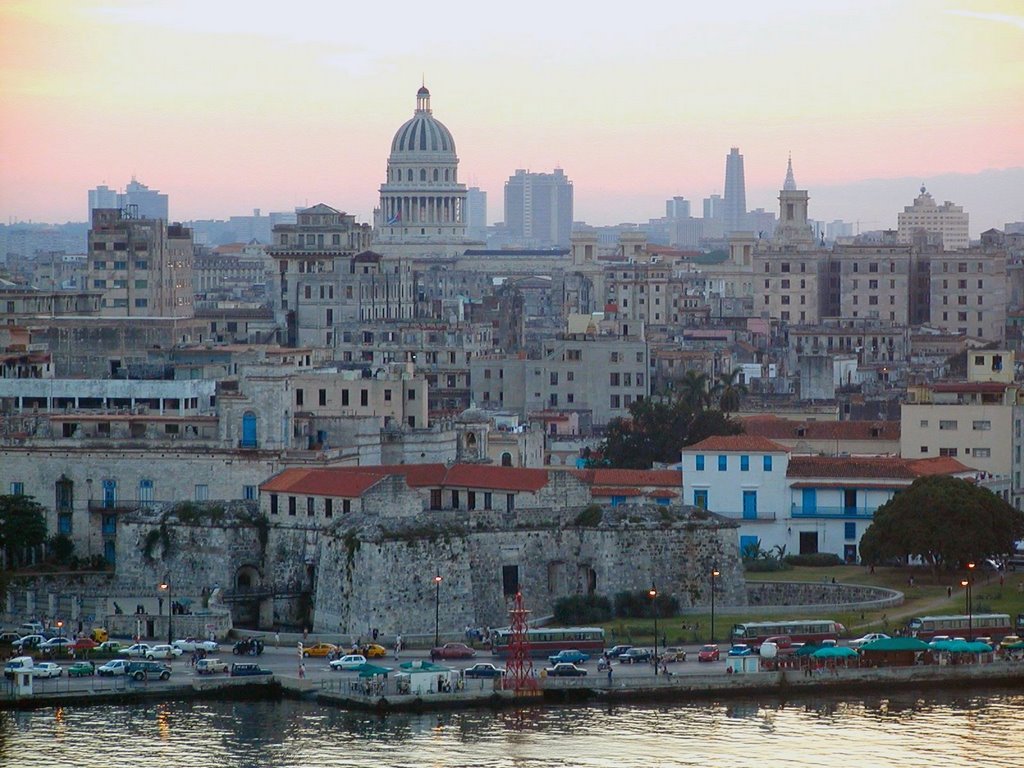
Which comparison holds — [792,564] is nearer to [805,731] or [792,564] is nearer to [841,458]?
[841,458]

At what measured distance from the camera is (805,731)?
6750cm

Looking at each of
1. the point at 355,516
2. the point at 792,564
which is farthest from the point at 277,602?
the point at 792,564

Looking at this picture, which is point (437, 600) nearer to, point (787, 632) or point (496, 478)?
point (496, 478)

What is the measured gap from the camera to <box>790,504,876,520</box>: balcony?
88125 millimetres

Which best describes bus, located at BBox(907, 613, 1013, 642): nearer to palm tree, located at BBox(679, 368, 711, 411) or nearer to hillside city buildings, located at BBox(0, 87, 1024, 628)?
hillside city buildings, located at BBox(0, 87, 1024, 628)

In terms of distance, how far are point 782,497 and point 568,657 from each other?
17202 millimetres

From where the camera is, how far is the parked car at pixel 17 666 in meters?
70.7

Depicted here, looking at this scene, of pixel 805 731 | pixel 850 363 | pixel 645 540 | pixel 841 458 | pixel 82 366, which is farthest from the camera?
pixel 850 363

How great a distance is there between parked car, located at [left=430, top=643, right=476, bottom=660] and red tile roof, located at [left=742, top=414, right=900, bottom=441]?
29.9 meters

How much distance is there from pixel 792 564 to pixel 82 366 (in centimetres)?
3922

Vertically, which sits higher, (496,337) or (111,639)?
(496,337)

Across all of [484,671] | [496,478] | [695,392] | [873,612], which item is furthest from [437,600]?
[695,392]

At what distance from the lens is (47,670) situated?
71438 millimetres

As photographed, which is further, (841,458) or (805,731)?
(841,458)
